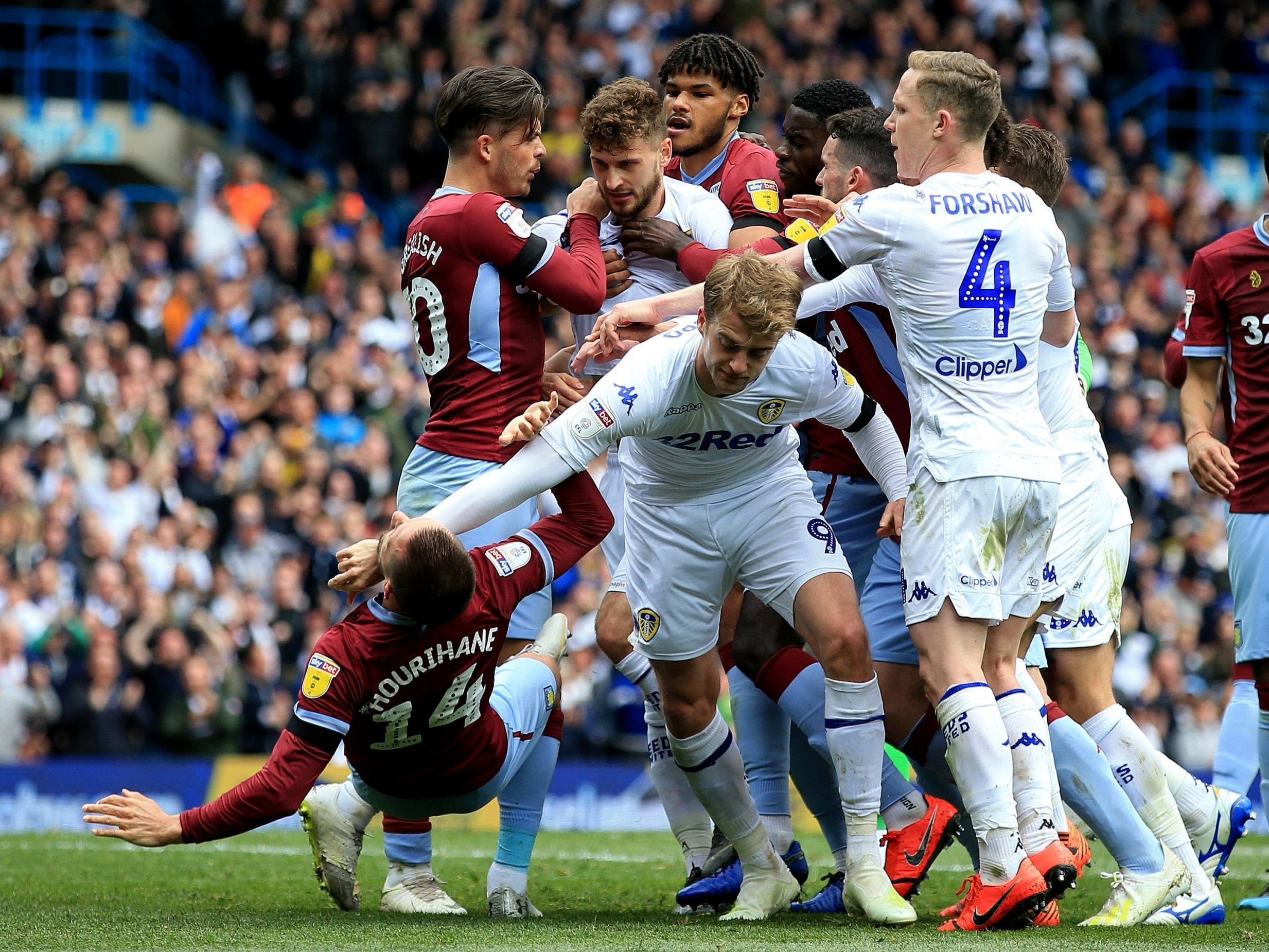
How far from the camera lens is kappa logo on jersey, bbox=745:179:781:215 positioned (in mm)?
6688

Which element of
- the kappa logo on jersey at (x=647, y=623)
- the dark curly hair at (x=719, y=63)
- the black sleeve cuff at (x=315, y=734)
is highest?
the dark curly hair at (x=719, y=63)

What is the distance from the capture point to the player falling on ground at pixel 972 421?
212 inches

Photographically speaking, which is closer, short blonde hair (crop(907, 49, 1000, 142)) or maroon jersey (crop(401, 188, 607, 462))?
short blonde hair (crop(907, 49, 1000, 142))

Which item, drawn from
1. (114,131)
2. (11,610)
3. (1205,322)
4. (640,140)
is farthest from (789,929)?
(114,131)

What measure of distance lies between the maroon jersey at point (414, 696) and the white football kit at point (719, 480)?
1.07 feet

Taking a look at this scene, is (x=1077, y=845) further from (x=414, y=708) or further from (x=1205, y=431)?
(x=414, y=708)

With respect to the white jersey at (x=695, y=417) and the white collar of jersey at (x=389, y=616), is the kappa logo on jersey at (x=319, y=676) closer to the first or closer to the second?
the white collar of jersey at (x=389, y=616)

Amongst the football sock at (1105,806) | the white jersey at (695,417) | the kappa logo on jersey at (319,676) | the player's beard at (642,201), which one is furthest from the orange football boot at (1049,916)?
the player's beard at (642,201)

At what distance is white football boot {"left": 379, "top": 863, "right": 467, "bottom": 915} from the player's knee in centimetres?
120

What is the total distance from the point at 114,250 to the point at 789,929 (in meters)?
13.3

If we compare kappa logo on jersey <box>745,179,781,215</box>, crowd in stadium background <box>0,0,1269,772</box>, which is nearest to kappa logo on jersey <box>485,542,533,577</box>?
kappa logo on jersey <box>745,179,781,215</box>

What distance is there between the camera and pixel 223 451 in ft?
51.3

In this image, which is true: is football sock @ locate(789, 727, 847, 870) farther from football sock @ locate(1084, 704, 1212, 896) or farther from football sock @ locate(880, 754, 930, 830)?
football sock @ locate(1084, 704, 1212, 896)

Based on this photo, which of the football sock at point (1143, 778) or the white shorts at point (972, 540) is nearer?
the white shorts at point (972, 540)
